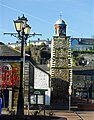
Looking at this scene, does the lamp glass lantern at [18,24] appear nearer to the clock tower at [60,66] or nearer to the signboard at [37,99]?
the signboard at [37,99]

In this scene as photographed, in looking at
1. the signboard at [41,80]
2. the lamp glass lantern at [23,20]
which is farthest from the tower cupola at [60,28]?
the lamp glass lantern at [23,20]

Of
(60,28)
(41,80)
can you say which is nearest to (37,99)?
(41,80)

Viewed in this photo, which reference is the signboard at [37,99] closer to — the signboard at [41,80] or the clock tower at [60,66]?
the signboard at [41,80]

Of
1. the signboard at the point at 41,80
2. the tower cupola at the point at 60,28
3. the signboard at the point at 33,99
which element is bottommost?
the signboard at the point at 33,99

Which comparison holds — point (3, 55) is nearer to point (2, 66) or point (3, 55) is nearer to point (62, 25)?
point (2, 66)

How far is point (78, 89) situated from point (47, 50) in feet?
87.2

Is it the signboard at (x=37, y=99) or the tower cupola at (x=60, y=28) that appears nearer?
the signboard at (x=37, y=99)

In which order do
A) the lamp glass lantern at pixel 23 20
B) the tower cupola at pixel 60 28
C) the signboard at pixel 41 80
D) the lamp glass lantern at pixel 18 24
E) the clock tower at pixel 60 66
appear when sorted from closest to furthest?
the lamp glass lantern at pixel 18 24 → the lamp glass lantern at pixel 23 20 → the signboard at pixel 41 80 → the clock tower at pixel 60 66 → the tower cupola at pixel 60 28

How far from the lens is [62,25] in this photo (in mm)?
58344

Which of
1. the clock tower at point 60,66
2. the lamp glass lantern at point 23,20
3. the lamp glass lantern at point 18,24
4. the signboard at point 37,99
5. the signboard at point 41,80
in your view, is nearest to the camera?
the lamp glass lantern at point 18,24

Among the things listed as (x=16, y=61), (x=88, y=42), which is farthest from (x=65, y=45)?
(x=88, y=42)

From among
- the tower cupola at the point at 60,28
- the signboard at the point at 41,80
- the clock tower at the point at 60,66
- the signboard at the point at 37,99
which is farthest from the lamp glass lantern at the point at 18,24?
the tower cupola at the point at 60,28

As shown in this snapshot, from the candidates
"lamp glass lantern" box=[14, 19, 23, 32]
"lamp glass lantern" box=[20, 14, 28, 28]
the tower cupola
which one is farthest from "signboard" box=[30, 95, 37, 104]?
the tower cupola

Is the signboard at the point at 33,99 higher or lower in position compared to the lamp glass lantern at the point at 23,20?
lower
